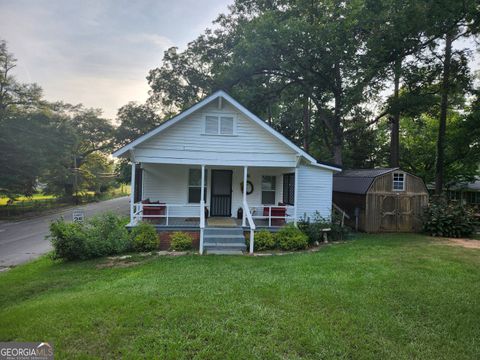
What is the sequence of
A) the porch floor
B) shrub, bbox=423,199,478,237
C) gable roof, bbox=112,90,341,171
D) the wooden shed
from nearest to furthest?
gable roof, bbox=112,90,341,171, the porch floor, shrub, bbox=423,199,478,237, the wooden shed

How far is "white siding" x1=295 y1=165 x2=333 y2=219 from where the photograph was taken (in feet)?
41.7

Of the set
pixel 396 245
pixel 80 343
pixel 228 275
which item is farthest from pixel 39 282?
pixel 396 245

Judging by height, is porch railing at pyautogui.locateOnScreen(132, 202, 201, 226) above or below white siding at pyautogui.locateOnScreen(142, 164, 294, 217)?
below

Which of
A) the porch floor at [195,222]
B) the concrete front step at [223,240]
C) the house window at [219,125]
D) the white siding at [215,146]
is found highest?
the house window at [219,125]

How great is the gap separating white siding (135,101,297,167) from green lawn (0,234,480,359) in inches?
186

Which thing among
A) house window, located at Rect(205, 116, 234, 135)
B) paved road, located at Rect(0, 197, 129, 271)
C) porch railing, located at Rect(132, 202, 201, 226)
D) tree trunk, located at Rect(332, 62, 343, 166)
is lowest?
paved road, located at Rect(0, 197, 129, 271)

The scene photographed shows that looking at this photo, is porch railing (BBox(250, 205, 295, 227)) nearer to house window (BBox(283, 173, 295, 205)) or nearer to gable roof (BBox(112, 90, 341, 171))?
house window (BBox(283, 173, 295, 205))

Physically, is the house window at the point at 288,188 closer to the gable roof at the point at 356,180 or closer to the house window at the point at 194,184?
the house window at the point at 194,184

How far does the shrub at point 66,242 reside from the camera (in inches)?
338

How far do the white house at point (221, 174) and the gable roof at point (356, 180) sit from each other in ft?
9.26

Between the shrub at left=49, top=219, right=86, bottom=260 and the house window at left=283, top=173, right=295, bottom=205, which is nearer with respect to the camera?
the shrub at left=49, top=219, right=86, bottom=260

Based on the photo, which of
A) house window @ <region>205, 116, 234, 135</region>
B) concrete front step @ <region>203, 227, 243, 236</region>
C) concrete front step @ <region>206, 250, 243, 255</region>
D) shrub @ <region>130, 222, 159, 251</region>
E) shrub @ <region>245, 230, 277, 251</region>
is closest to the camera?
concrete front step @ <region>206, 250, 243, 255</region>

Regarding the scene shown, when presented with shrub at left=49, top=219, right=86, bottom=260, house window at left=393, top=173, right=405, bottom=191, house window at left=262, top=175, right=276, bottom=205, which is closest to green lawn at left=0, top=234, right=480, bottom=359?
shrub at left=49, top=219, right=86, bottom=260

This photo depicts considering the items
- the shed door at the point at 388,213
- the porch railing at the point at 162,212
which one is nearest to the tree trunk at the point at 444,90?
the shed door at the point at 388,213
